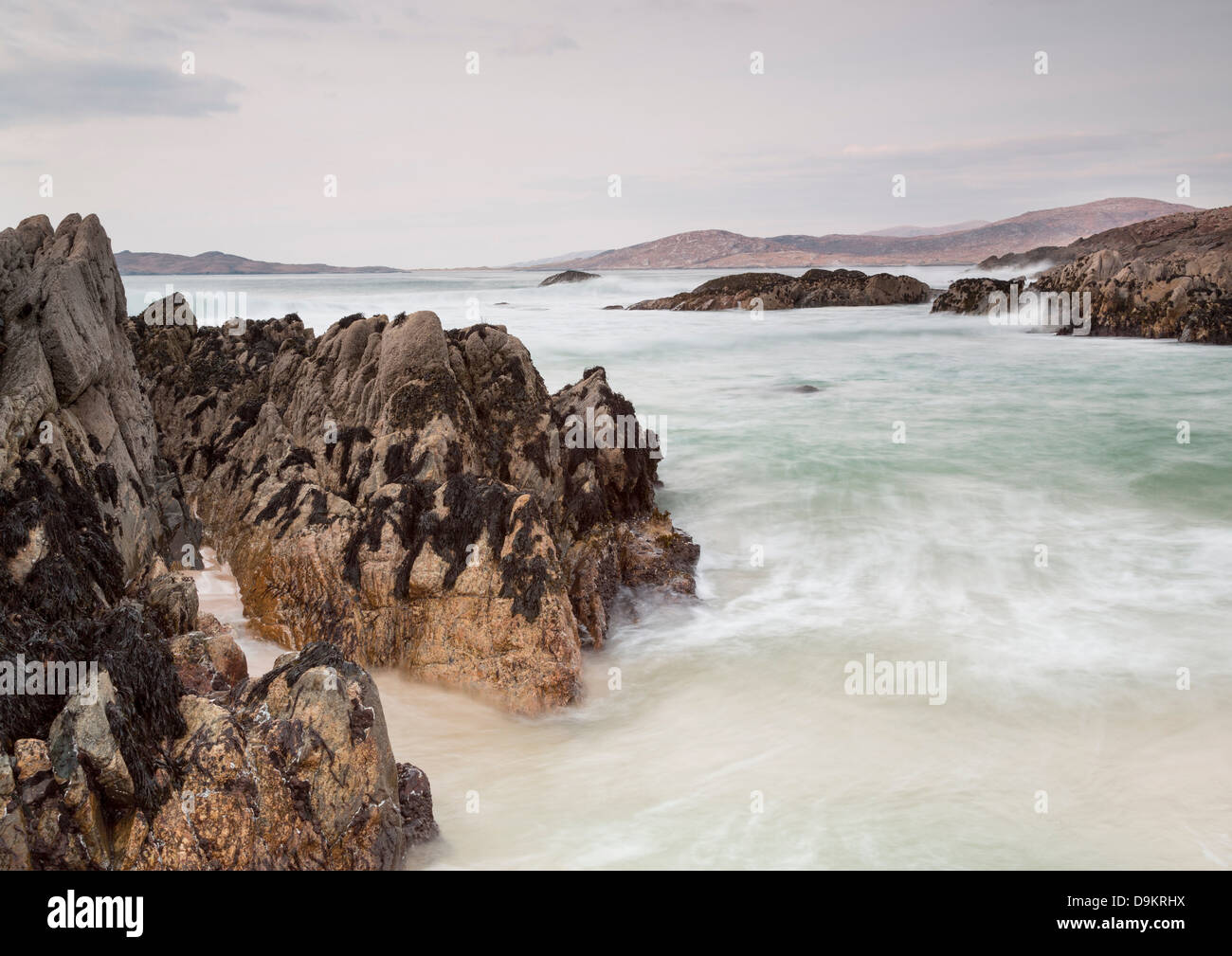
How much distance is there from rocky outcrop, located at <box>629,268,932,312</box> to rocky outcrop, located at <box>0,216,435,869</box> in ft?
191

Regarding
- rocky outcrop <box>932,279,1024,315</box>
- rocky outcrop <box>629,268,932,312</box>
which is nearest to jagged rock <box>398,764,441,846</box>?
rocky outcrop <box>932,279,1024,315</box>

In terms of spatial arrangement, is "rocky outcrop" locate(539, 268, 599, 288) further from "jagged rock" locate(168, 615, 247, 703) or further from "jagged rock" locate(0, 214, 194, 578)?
"jagged rock" locate(168, 615, 247, 703)

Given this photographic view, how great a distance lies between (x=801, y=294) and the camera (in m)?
67.4

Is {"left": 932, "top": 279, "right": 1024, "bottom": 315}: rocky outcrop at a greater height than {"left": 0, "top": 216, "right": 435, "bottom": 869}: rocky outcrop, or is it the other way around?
{"left": 932, "top": 279, "right": 1024, "bottom": 315}: rocky outcrop

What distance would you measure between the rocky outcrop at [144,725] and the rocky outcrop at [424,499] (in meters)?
1.72

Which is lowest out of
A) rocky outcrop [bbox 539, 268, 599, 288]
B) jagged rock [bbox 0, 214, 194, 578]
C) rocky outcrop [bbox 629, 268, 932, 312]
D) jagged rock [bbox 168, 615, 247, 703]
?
jagged rock [bbox 168, 615, 247, 703]

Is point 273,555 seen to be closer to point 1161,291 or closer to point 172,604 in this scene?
point 172,604

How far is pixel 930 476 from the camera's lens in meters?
16.8

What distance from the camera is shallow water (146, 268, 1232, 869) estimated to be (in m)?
6.11

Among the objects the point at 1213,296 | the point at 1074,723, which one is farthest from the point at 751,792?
the point at 1213,296

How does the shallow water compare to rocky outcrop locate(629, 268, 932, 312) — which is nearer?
the shallow water

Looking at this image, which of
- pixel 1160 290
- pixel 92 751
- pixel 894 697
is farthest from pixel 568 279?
pixel 92 751

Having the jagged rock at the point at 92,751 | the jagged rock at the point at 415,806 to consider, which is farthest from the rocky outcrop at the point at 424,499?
the jagged rock at the point at 92,751

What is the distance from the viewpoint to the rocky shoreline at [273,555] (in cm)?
439
